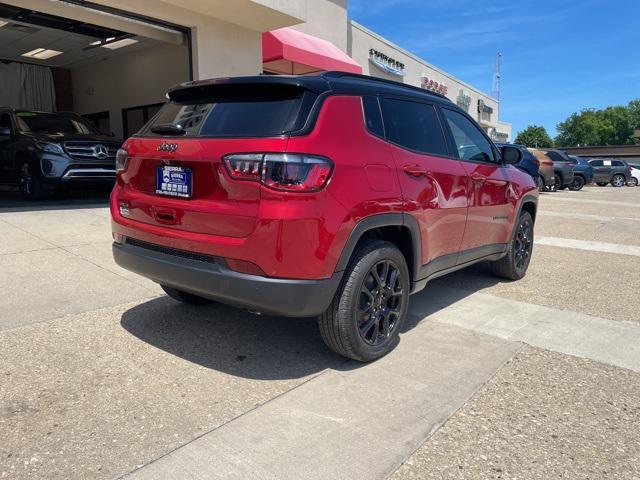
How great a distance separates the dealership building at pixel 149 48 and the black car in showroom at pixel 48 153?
2.18m

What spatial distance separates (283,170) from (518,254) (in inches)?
154

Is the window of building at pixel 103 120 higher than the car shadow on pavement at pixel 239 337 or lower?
higher

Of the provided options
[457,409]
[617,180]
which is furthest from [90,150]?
[617,180]

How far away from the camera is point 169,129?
11.0ft

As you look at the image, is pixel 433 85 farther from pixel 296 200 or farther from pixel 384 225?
pixel 296 200

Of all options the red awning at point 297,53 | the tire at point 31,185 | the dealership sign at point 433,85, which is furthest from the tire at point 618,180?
the tire at point 31,185

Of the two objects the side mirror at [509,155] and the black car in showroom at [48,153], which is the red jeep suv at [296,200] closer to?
the side mirror at [509,155]

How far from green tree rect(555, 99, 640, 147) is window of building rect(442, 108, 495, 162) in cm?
11784

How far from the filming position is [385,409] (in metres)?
2.87

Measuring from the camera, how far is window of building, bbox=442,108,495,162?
4473mm

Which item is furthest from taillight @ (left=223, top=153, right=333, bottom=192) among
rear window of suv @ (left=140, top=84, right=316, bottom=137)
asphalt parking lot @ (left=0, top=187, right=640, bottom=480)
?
asphalt parking lot @ (left=0, top=187, right=640, bottom=480)

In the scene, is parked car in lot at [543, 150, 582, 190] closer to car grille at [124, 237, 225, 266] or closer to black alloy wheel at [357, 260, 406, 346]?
black alloy wheel at [357, 260, 406, 346]

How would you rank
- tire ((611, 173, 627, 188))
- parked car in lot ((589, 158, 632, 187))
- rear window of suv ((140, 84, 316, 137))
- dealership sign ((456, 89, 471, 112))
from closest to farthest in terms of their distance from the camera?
1. rear window of suv ((140, 84, 316, 137))
2. parked car in lot ((589, 158, 632, 187))
3. tire ((611, 173, 627, 188))
4. dealership sign ((456, 89, 471, 112))

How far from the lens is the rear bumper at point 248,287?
2.83 meters
